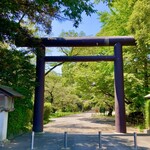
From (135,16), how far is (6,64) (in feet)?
25.4

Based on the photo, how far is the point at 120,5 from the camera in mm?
19328

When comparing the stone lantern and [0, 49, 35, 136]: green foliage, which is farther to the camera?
[0, 49, 35, 136]: green foliage

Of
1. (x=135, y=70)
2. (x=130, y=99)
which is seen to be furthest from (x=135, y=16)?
(x=130, y=99)

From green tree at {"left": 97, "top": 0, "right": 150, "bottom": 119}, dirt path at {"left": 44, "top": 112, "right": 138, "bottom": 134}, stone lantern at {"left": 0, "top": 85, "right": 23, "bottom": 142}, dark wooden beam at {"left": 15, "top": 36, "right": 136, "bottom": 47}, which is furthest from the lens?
green tree at {"left": 97, "top": 0, "right": 150, "bottom": 119}

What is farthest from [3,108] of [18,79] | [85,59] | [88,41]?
[88,41]

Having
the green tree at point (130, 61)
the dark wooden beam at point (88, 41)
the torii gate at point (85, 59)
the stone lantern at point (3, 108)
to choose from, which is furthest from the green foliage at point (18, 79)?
the green tree at point (130, 61)

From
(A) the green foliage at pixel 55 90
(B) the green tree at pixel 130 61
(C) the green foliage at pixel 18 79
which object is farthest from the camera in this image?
(A) the green foliage at pixel 55 90

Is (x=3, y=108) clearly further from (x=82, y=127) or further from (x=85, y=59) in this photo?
(x=82, y=127)

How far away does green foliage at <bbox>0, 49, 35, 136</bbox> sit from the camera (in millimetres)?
12805

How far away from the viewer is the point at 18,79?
14977 millimetres

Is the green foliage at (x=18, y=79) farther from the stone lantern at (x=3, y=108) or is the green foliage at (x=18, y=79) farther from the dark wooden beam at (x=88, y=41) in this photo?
the dark wooden beam at (x=88, y=41)

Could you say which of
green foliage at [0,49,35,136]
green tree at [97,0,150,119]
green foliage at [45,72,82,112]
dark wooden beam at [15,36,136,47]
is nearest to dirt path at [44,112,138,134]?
green foliage at [0,49,35,136]

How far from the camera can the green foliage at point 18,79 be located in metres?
12.8

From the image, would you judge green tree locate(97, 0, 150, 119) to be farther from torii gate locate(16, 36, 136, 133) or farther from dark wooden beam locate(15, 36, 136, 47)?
torii gate locate(16, 36, 136, 133)
